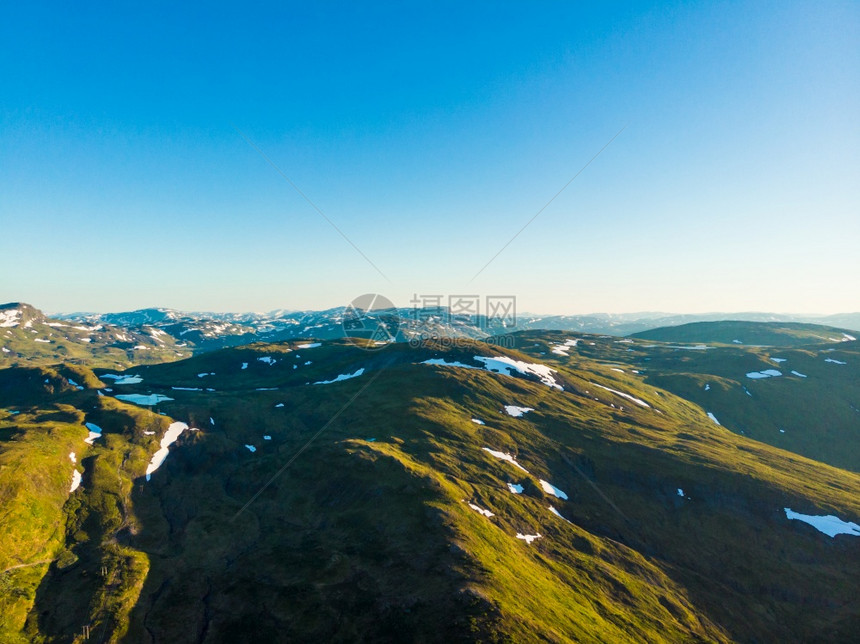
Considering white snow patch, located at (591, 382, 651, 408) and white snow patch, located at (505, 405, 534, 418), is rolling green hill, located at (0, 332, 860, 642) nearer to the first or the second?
white snow patch, located at (505, 405, 534, 418)

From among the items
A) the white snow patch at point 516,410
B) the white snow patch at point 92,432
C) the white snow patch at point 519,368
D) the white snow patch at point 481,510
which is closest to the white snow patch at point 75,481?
the white snow patch at point 92,432

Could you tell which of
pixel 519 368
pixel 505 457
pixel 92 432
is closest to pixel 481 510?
pixel 505 457

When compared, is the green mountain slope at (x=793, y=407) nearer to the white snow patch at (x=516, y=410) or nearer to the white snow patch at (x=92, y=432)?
the white snow patch at (x=516, y=410)

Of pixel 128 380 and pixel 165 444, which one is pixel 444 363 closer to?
pixel 165 444

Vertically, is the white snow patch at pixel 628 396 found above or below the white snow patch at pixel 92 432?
below

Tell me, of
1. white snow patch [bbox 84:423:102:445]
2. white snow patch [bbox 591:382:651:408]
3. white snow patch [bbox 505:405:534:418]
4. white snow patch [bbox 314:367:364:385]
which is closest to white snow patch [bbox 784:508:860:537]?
white snow patch [bbox 505:405:534:418]
